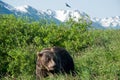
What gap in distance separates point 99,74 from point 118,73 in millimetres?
670

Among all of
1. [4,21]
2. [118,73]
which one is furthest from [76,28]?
[118,73]

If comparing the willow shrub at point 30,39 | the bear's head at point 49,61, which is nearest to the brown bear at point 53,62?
the bear's head at point 49,61

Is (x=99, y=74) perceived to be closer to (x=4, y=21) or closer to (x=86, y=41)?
(x=86, y=41)

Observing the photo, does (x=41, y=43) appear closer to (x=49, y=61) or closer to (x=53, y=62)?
(x=49, y=61)

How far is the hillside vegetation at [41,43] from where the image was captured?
11887 millimetres

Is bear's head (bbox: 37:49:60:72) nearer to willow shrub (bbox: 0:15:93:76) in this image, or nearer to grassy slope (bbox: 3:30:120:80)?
grassy slope (bbox: 3:30:120:80)

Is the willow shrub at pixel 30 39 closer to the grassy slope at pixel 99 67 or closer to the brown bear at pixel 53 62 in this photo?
the brown bear at pixel 53 62

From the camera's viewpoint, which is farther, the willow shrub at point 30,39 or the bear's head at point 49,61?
the willow shrub at point 30,39

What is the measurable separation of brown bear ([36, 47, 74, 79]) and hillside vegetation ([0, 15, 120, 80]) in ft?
1.21

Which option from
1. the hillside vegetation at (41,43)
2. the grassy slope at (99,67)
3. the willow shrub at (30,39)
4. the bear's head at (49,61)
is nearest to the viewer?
the grassy slope at (99,67)

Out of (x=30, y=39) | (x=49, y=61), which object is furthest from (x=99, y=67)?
(x=30, y=39)

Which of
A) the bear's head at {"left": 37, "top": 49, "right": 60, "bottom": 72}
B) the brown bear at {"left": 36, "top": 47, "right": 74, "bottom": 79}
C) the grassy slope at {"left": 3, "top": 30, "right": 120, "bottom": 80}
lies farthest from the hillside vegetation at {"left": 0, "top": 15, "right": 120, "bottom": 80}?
the bear's head at {"left": 37, "top": 49, "right": 60, "bottom": 72}

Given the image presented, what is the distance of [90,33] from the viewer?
55.1ft

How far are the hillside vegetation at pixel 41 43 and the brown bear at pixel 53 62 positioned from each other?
1.21 ft
